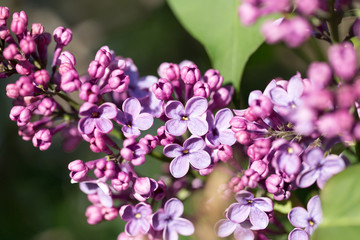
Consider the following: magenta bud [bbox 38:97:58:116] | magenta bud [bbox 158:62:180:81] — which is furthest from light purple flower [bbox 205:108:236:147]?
magenta bud [bbox 38:97:58:116]

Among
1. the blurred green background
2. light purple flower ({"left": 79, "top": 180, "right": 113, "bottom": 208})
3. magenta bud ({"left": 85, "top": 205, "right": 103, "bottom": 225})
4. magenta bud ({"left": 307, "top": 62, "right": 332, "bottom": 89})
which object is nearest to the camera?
magenta bud ({"left": 307, "top": 62, "right": 332, "bottom": 89})

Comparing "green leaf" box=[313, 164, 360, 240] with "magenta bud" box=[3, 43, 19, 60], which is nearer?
"green leaf" box=[313, 164, 360, 240]

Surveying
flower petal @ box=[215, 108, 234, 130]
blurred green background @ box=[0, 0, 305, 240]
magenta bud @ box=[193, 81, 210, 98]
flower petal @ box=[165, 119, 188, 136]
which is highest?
magenta bud @ box=[193, 81, 210, 98]

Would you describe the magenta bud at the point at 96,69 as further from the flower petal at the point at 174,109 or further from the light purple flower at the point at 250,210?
the light purple flower at the point at 250,210

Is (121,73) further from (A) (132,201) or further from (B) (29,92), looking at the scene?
(A) (132,201)

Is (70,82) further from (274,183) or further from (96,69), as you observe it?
(274,183)

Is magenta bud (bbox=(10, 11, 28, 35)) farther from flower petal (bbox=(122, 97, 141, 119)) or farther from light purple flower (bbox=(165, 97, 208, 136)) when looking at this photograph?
light purple flower (bbox=(165, 97, 208, 136))
